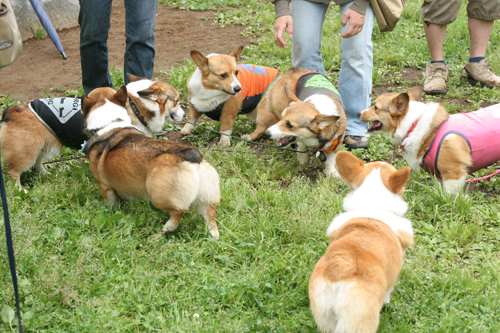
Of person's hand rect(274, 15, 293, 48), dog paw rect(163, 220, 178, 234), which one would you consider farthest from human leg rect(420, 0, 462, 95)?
dog paw rect(163, 220, 178, 234)

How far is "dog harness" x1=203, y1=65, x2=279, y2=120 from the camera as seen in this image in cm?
510

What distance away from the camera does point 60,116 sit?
3777mm

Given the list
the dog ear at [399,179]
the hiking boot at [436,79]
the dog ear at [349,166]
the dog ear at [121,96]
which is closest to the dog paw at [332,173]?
the dog ear at [349,166]

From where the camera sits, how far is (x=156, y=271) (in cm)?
279

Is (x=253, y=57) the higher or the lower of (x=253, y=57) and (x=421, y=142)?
the lower

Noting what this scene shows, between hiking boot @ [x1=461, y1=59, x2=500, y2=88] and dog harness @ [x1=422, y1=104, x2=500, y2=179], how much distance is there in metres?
2.27

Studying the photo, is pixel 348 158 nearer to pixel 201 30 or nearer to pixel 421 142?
pixel 421 142

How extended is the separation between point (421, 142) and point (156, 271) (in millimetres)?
2365

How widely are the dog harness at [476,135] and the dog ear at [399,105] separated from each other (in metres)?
0.33

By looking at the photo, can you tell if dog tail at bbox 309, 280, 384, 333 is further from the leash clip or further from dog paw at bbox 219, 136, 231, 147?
dog paw at bbox 219, 136, 231, 147

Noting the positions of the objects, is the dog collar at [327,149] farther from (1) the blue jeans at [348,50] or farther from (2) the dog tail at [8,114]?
(2) the dog tail at [8,114]

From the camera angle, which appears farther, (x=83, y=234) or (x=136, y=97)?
(x=136, y=97)

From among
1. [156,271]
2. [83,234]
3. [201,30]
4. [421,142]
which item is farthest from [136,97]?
[201,30]

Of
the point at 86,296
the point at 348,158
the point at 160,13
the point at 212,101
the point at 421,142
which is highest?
the point at 348,158
